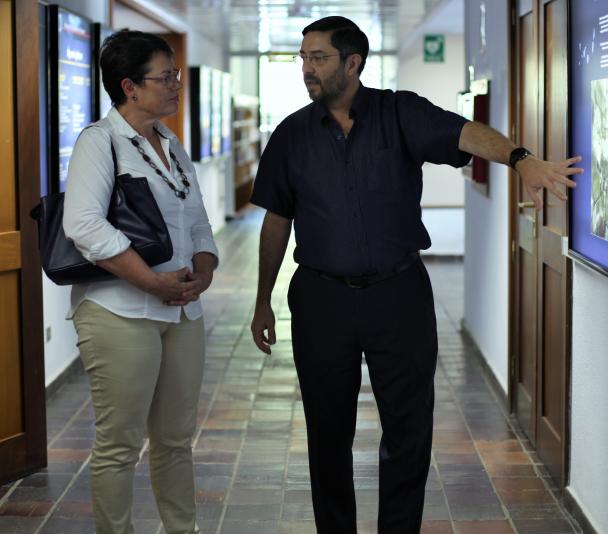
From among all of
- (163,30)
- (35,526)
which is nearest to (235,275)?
(163,30)

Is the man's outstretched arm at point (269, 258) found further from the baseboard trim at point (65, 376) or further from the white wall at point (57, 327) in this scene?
the baseboard trim at point (65, 376)

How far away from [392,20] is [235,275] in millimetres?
3154

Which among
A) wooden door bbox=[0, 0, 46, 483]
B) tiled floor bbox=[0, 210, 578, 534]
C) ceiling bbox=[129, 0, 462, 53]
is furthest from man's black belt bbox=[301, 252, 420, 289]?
ceiling bbox=[129, 0, 462, 53]

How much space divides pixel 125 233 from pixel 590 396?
1689 mm

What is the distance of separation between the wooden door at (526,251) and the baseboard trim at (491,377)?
0.43 feet

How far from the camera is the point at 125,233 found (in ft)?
9.77

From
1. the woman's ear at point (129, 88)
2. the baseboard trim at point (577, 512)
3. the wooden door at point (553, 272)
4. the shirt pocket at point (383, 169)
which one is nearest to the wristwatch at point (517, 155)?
the shirt pocket at point (383, 169)

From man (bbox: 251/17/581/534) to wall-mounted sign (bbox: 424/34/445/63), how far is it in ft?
36.0

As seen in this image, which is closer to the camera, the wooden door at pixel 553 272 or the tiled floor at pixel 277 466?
the tiled floor at pixel 277 466

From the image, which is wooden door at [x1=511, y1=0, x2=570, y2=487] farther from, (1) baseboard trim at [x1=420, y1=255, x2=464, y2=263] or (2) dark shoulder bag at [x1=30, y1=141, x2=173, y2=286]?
(1) baseboard trim at [x1=420, y1=255, x2=464, y2=263]

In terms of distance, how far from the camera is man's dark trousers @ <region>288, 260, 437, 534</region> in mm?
3072

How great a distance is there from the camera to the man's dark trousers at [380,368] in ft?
10.1

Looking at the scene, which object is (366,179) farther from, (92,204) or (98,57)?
Result: (98,57)

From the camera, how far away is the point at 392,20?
1147 cm
